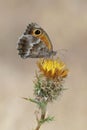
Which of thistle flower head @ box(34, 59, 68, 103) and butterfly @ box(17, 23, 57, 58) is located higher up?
butterfly @ box(17, 23, 57, 58)

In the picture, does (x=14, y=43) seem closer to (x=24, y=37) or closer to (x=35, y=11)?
(x=35, y=11)

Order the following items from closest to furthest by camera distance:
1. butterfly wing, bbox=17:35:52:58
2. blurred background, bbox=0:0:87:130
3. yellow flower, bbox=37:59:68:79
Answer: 1. yellow flower, bbox=37:59:68:79
2. butterfly wing, bbox=17:35:52:58
3. blurred background, bbox=0:0:87:130

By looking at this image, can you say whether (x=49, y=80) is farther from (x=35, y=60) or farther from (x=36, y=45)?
(x=35, y=60)

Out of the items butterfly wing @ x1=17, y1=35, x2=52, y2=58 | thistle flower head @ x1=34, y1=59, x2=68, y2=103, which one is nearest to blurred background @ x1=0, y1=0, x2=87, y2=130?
butterfly wing @ x1=17, y1=35, x2=52, y2=58

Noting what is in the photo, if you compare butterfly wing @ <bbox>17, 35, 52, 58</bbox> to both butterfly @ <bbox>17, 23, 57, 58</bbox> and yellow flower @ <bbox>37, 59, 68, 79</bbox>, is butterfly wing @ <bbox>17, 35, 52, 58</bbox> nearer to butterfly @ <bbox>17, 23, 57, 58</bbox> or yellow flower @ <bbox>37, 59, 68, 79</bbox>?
butterfly @ <bbox>17, 23, 57, 58</bbox>

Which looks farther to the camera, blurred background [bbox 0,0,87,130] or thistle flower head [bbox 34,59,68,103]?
blurred background [bbox 0,0,87,130]

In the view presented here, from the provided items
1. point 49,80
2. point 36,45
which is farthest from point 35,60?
point 49,80

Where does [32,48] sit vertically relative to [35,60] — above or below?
above

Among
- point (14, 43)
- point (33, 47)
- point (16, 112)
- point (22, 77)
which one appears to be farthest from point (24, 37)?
point (14, 43)
